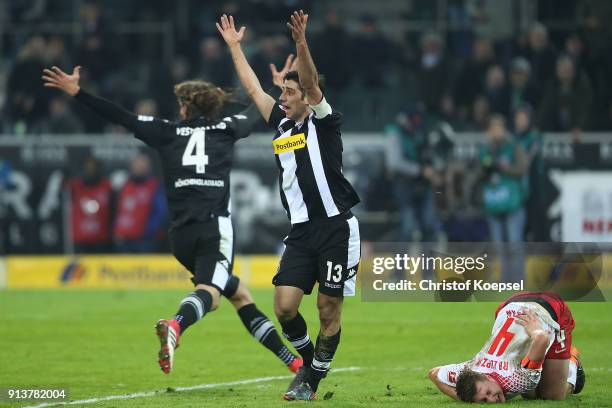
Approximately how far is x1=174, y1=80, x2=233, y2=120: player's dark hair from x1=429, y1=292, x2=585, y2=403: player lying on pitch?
297 centimetres

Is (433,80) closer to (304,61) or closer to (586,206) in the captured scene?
(586,206)

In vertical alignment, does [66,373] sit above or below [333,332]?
below

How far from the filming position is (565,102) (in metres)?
21.8

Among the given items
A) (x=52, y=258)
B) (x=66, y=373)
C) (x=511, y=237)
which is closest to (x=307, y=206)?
(x=66, y=373)

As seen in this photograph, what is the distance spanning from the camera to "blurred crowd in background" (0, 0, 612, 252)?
20422 millimetres

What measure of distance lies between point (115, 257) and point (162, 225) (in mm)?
975

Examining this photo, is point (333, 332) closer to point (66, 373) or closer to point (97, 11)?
point (66, 373)

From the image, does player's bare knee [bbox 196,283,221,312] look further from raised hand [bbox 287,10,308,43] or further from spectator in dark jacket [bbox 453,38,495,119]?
spectator in dark jacket [bbox 453,38,495,119]

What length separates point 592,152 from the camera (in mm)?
20391

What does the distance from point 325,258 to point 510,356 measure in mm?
1526

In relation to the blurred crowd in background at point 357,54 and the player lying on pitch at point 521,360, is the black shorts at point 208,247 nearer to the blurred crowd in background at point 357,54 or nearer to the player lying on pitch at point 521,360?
the player lying on pitch at point 521,360

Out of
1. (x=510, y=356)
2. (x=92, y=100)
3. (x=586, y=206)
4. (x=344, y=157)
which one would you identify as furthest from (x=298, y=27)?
(x=586, y=206)

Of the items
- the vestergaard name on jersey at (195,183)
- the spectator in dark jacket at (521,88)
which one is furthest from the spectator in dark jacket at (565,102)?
the vestergaard name on jersey at (195,183)

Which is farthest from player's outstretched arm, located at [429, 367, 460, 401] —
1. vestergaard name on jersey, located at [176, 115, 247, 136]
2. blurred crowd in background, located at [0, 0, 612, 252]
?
blurred crowd in background, located at [0, 0, 612, 252]
